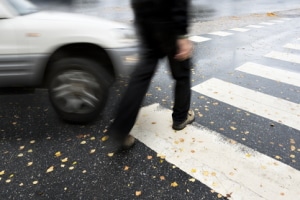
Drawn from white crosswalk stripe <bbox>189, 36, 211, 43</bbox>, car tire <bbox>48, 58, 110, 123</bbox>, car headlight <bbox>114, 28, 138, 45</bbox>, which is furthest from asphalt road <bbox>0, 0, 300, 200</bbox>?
white crosswalk stripe <bbox>189, 36, 211, 43</bbox>

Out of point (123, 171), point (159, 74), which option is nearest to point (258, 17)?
point (159, 74)

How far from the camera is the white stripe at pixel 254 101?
385 cm

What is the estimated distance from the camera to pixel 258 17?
38.8ft

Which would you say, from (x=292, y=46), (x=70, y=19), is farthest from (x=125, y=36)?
(x=292, y=46)

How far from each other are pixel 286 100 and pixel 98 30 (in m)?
3.07

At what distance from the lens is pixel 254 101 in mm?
4309

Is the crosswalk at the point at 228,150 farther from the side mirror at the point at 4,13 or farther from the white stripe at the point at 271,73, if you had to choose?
the side mirror at the point at 4,13

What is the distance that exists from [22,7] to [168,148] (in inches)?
103

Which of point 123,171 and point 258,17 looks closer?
point 123,171

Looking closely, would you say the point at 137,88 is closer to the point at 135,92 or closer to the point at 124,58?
the point at 135,92

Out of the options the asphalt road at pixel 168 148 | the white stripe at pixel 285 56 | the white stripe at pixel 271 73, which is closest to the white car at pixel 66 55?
the asphalt road at pixel 168 148

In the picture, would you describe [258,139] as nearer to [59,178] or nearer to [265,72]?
[59,178]

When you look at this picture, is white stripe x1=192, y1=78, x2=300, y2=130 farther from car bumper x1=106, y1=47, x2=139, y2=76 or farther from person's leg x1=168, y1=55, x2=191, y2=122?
car bumper x1=106, y1=47, x2=139, y2=76

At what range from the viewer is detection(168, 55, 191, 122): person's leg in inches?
116
